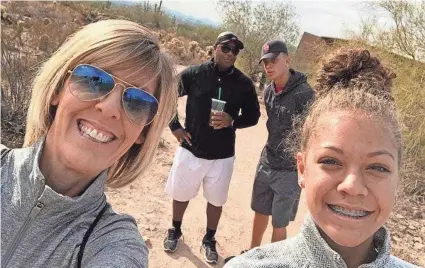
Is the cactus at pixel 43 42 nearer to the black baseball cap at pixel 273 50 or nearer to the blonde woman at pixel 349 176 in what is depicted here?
the black baseball cap at pixel 273 50

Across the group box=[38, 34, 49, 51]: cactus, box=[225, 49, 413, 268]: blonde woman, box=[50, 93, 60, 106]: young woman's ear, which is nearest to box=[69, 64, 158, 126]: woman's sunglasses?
box=[50, 93, 60, 106]: young woman's ear

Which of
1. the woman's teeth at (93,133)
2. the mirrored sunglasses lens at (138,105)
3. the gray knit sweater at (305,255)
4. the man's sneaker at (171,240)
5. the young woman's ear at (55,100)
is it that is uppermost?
the mirrored sunglasses lens at (138,105)

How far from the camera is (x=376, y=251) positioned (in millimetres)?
1517

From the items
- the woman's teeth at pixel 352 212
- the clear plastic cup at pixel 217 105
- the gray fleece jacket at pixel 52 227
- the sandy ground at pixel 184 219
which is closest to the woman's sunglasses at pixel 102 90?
the gray fleece jacket at pixel 52 227

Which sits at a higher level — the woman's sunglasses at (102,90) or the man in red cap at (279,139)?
the woman's sunglasses at (102,90)

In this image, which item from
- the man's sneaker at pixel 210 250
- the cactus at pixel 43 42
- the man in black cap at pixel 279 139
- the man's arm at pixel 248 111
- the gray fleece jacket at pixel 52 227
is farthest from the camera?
the cactus at pixel 43 42

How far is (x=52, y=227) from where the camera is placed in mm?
1284

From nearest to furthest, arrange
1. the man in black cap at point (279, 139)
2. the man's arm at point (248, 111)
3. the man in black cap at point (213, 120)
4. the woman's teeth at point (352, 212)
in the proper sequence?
1. the woman's teeth at point (352, 212)
2. the man in black cap at point (279, 139)
3. the man in black cap at point (213, 120)
4. the man's arm at point (248, 111)

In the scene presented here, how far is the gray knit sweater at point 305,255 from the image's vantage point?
1.43 metres

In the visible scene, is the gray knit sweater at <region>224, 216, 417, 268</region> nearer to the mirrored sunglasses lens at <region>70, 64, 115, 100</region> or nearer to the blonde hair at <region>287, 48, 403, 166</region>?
the blonde hair at <region>287, 48, 403, 166</region>

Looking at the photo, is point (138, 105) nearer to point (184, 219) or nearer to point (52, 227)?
point (52, 227)

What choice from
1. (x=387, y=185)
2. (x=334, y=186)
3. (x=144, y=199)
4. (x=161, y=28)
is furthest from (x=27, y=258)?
(x=161, y=28)

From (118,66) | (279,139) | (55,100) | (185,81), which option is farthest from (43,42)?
(118,66)

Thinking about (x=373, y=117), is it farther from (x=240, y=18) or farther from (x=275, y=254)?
(x=240, y=18)
